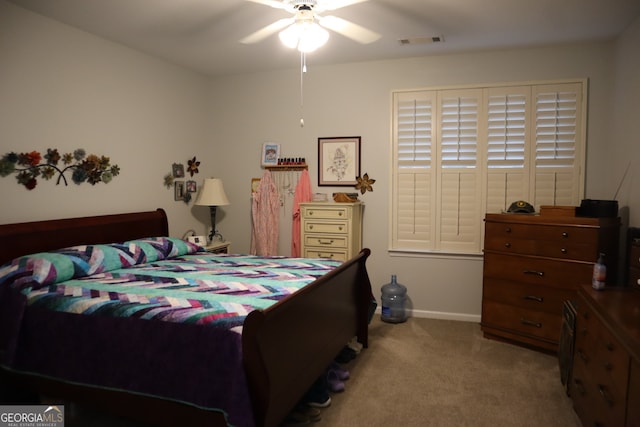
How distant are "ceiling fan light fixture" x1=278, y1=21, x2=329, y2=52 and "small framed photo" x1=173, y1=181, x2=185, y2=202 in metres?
2.28

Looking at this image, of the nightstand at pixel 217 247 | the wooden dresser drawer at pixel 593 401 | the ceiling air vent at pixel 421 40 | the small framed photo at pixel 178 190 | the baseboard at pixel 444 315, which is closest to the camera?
the wooden dresser drawer at pixel 593 401

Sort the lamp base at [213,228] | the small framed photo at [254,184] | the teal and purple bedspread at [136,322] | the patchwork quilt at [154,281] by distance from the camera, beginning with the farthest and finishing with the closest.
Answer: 1. the small framed photo at [254,184]
2. the lamp base at [213,228]
3. the patchwork quilt at [154,281]
4. the teal and purple bedspread at [136,322]

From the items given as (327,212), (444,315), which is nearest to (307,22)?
(327,212)

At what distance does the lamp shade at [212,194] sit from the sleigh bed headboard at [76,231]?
1.56 ft

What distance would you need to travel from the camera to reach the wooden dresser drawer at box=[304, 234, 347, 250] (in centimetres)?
406

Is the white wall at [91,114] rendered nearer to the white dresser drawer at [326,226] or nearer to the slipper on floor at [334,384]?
the white dresser drawer at [326,226]

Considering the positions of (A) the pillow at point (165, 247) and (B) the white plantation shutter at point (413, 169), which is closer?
(A) the pillow at point (165, 247)

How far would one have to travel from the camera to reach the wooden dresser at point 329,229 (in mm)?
4035

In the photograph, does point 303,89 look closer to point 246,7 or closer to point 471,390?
point 246,7

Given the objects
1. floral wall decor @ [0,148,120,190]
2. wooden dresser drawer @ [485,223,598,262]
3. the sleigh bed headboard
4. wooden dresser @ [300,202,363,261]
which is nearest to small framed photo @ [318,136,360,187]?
wooden dresser @ [300,202,363,261]

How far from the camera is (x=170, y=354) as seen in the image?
6.40ft

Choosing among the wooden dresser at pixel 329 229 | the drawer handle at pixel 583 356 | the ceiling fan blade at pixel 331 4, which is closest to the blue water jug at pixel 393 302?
the wooden dresser at pixel 329 229

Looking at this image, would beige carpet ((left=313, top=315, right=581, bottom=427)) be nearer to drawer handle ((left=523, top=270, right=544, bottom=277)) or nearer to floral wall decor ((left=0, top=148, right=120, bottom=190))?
drawer handle ((left=523, top=270, right=544, bottom=277))

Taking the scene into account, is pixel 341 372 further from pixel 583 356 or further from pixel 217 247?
pixel 217 247
